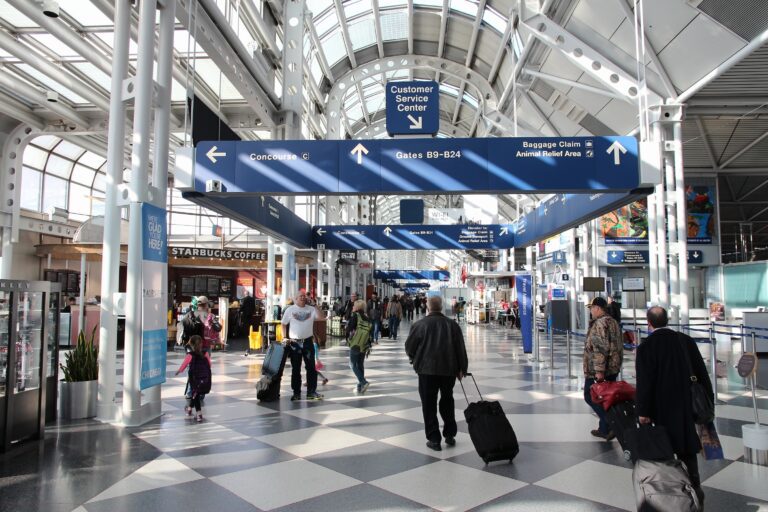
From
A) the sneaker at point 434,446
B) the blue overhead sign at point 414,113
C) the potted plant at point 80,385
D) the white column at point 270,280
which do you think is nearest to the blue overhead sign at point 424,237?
the white column at point 270,280

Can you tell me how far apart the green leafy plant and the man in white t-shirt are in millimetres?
2504

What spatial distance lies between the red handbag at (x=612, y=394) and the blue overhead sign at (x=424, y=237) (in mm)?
11239

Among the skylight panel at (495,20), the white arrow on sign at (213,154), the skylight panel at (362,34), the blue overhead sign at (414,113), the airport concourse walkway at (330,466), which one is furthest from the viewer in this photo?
the skylight panel at (362,34)

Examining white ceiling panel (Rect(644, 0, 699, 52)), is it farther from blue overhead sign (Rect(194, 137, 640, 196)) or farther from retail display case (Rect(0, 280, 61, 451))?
retail display case (Rect(0, 280, 61, 451))

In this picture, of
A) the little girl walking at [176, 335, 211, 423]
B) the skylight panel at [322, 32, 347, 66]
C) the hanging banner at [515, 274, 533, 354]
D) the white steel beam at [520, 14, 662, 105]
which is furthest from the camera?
the skylight panel at [322, 32, 347, 66]

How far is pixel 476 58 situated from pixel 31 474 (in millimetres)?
21918

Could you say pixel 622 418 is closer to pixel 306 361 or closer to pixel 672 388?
pixel 672 388

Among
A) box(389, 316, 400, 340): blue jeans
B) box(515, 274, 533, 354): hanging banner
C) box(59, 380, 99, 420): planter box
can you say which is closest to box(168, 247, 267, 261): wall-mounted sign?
box(389, 316, 400, 340): blue jeans

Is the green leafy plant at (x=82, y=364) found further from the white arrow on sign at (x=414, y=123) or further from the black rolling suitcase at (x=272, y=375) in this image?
the white arrow on sign at (x=414, y=123)

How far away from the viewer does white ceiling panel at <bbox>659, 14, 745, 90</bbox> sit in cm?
1047

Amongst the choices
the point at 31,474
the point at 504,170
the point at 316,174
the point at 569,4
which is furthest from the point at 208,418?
the point at 569,4

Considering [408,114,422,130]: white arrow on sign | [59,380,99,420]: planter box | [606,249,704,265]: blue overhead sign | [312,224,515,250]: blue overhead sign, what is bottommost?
[59,380,99,420]: planter box

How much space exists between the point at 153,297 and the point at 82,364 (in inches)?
49.7

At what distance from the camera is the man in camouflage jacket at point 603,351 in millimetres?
5531
